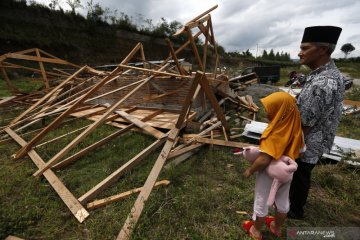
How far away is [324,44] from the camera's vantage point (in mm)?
1858

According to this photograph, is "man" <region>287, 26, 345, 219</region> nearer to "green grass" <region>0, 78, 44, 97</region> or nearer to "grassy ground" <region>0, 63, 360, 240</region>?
"grassy ground" <region>0, 63, 360, 240</region>

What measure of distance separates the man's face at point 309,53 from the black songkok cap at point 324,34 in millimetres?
60

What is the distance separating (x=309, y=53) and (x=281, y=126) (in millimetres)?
783

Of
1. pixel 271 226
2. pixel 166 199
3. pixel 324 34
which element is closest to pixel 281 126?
pixel 324 34

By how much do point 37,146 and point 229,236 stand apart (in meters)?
3.75

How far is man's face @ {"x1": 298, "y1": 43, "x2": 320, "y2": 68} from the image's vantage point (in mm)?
1911

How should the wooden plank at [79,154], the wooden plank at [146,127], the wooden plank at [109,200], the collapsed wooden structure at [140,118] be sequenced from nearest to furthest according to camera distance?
the wooden plank at [109,200] → the collapsed wooden structure at [140,118] → the wooden plank at [79,154] → the wooden plank at [146,127]

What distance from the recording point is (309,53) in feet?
6.37

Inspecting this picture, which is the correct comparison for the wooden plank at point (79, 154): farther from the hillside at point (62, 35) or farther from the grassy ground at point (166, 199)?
the hillside at point (62, 35)

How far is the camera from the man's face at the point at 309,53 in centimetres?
191

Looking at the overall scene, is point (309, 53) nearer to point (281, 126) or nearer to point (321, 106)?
point (321, 106)

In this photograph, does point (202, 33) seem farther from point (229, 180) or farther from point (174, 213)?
point (174, 213)

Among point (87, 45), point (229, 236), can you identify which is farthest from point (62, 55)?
point (229, 236)

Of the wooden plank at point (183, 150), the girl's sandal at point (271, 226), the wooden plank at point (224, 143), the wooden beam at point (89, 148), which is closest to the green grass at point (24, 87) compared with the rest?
the wooden beam at point (89, 148)
